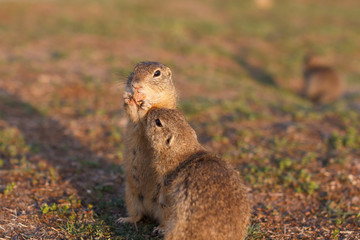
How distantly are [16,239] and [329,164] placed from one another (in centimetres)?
496

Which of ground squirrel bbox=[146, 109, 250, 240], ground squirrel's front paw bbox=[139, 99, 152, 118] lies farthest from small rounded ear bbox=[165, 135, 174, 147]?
ground squirrel's front paw bbox=[139, 99, 152, 118]

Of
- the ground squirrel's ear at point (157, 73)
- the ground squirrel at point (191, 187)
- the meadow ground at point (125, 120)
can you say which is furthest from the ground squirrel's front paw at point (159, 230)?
the ground squirrel's ear at point (157, 73)

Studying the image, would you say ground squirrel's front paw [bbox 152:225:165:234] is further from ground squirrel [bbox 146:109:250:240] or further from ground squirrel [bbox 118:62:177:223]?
ground squirrel [bbox 146:109:250:240]

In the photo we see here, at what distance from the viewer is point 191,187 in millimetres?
3902

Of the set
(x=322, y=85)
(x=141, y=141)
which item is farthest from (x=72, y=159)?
(x=322, y=85)

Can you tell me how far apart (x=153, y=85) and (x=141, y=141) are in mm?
722

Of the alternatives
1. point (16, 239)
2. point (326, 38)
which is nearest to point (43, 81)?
point (16, 239)

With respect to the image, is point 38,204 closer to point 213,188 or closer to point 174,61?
point 213,188

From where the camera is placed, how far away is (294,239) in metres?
4.68

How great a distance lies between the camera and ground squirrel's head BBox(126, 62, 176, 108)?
4.75 meters

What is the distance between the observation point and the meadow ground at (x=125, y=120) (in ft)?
16.9

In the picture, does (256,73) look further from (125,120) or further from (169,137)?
(169,137)

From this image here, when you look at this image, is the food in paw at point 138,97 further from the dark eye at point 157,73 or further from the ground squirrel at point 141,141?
the dark eye at point 157,73

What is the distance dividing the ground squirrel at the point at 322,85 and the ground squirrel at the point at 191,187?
10898mm
